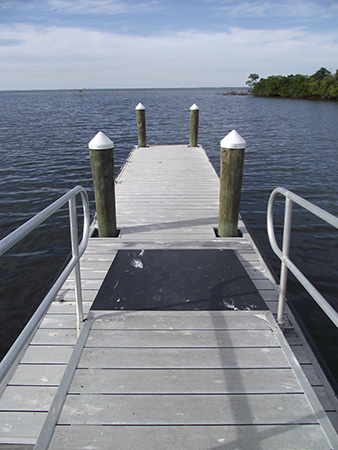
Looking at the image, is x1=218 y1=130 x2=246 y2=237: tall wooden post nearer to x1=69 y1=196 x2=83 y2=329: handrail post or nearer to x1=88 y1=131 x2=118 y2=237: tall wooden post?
x1=88 y1=131 x2=118 y2=237: tall wooden post

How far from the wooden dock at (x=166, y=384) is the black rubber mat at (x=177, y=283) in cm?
7

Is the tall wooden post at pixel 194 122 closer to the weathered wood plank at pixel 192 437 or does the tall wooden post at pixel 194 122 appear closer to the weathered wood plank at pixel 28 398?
the weathered wood plank at pixel 28 398

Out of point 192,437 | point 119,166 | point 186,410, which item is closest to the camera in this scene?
point 192,437

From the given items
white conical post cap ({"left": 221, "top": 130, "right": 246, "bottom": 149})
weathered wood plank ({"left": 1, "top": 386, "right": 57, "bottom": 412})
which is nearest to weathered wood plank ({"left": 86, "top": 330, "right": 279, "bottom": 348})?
weathered wood plank ({"left": 1, "top": 386, "right": 57, "bottom": 412})

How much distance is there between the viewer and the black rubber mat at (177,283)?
287 cm

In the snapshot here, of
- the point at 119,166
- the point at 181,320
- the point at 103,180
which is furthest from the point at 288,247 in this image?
the point at 119,166

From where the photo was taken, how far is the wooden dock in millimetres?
1801

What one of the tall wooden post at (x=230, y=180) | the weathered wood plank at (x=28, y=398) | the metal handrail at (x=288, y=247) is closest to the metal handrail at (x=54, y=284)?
the weathered wood plank at (x=28, y=398)

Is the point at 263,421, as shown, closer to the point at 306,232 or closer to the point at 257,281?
the point at 257,281

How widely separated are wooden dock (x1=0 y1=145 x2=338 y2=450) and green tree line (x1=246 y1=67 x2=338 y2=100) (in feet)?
191

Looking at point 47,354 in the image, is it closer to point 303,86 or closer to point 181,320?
point 181,320

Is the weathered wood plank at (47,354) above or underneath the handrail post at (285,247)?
underneath

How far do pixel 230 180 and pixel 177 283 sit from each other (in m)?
1.80

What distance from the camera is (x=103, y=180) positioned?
4.50 metres
